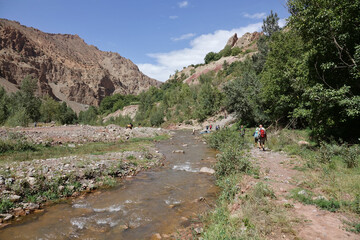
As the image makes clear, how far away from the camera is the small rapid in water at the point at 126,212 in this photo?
6.33 metres

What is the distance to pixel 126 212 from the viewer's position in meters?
7.75

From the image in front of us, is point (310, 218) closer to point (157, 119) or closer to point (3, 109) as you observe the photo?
point (3, 109)

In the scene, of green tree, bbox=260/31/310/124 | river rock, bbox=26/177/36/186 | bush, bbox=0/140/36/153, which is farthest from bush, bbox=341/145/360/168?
bush, bbox=0/140/36/153

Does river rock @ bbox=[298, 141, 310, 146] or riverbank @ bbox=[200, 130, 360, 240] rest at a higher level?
river rock @ bbox=[298, 141, 310, 146]

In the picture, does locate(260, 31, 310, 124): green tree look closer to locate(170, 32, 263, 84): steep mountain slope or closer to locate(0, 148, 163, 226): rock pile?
locate(0, 148, 163, 226): rock pile

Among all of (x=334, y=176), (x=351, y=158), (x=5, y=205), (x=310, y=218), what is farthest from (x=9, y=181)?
(x=351, y=158)

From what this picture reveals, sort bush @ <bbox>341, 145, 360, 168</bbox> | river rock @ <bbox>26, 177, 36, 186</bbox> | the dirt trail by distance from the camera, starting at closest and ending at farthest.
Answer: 1. the dirt trail
2. river rock @ <bbox>26, 177, 36, 186</bbox>
3. bush @ <bbox>341, 145, 360, 168</bbox>

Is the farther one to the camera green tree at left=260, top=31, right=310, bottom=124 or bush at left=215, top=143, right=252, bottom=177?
green tree at left=260, top=31, right=310, bottom=124

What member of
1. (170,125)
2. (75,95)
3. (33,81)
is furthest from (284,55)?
(75,95)

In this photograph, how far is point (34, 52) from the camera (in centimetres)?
19000

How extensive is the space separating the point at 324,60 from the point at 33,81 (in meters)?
81.6

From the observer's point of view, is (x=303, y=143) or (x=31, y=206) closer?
(x=31, y=206)

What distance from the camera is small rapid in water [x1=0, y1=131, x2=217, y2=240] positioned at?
633 centimetres

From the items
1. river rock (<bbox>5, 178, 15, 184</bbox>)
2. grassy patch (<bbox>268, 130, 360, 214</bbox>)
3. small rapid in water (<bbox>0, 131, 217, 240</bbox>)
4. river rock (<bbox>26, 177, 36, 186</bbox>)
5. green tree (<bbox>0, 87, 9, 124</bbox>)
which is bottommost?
small rapid in water (<bbox>0, 131, 217, 240</bbox>)
